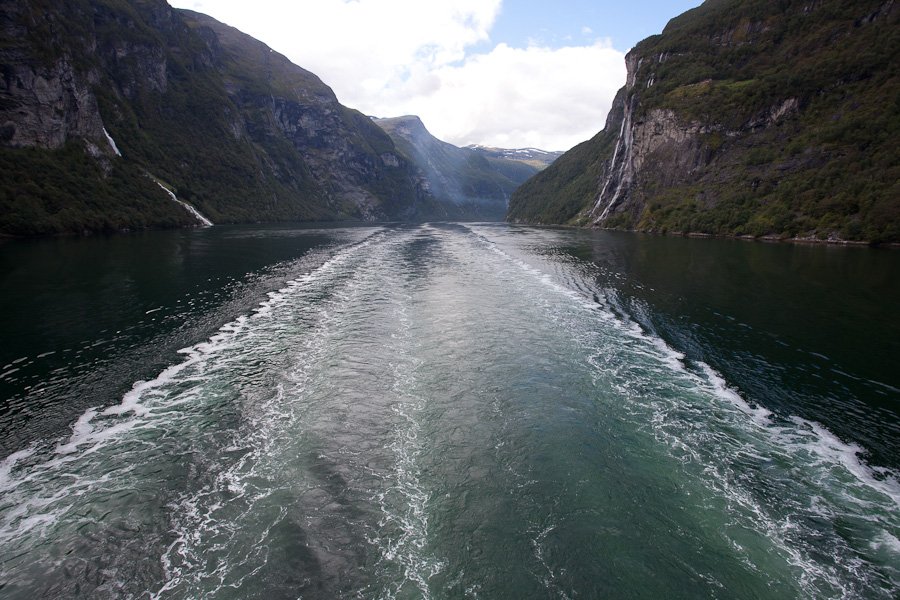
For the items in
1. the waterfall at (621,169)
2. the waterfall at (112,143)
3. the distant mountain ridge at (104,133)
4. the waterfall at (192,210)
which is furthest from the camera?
the waterfall at (621,169)

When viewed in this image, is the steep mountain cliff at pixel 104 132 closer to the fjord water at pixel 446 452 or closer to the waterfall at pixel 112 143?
the waterfall at pixel 112 143

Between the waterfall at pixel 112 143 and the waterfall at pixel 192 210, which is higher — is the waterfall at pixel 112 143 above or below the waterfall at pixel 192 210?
above

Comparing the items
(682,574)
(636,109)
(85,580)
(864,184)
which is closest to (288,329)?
(85,580)

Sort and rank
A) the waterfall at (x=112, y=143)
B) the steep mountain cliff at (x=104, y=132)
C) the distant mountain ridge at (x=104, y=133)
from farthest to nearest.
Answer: the waterfall at (x=112, y=143) < the steep mountain cliff at (x=104, y=132) < the distant mountain ridge at (x=104, y=133)

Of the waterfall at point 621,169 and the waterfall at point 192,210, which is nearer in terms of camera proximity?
the waterfall at point 192,210

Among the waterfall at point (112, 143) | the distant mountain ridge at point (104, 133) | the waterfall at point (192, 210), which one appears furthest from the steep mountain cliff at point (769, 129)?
the waterfall at point (112, 143)

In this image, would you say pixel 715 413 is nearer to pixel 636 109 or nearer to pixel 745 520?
pixel 745 520
